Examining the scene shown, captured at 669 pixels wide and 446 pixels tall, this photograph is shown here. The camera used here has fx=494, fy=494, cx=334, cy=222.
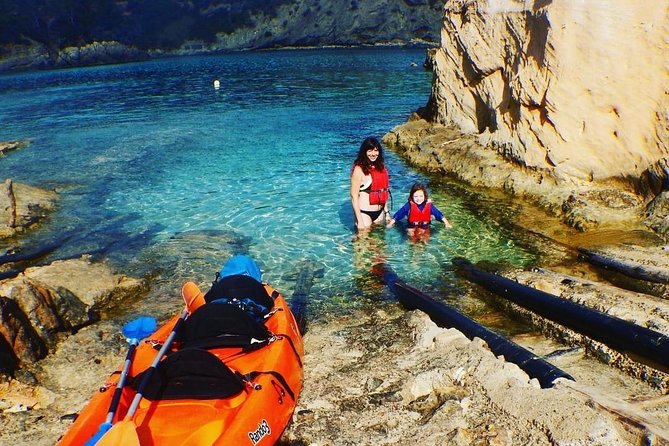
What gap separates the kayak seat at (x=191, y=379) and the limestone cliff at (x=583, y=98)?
9.33 metres

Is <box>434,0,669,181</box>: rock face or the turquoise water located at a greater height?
<box>434,0,669,181</box>: rock face

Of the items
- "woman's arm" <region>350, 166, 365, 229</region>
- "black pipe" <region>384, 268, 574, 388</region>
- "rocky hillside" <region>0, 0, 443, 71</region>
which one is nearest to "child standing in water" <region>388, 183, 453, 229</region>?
"woman's arm" <region>350, 166, 365, 229</region>

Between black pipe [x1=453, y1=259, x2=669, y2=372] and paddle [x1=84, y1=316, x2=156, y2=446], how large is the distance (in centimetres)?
510

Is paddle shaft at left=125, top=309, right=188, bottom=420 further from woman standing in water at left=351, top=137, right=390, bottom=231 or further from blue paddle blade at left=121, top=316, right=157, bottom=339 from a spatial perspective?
woman standing in water at left=351, top=137, right=390, bottom=231

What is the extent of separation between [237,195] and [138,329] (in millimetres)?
9207

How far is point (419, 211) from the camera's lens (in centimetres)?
1070

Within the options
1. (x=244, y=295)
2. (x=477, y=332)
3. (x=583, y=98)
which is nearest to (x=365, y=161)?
(x=244, y=295)

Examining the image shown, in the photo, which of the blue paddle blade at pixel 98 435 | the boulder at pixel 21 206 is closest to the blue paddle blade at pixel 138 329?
the blue paddle blade at pixel 98 435

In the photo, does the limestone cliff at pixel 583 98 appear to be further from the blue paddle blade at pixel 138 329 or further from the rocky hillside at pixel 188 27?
the rocky hillside at pixel 188 27

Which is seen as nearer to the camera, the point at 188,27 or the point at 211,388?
the point at 211,388

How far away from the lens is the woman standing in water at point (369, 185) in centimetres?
1036

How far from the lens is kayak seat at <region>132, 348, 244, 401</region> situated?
14.7 feet

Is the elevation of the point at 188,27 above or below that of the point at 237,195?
above

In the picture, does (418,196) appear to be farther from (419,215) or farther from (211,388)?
(211,388)
